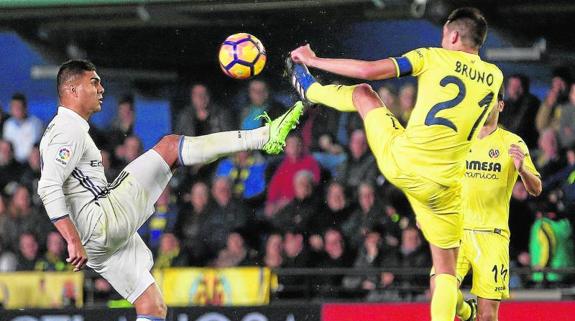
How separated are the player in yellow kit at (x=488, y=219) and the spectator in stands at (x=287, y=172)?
10.1ft

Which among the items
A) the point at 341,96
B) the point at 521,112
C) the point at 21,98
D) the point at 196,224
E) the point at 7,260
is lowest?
the point at 7,260

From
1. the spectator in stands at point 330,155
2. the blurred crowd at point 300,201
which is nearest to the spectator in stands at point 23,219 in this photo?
the blurred crowd at point 300,201

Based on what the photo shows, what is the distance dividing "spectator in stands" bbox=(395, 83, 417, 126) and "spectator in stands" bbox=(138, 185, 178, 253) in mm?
2618

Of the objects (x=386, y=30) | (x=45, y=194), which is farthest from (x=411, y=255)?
(x=45, y=194)

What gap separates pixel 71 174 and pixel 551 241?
513 centimetres

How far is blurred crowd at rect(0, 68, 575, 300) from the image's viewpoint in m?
11.4

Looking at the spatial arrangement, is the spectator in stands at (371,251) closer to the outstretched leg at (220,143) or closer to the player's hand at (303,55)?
the outstretched leg at (220,143)

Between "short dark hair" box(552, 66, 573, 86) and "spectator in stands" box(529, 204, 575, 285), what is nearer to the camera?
"spectator in stands" box(529, 204, 575, 285)

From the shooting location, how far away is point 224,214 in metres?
12.3

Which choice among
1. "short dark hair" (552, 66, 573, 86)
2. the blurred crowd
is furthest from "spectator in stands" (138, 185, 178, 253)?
"short dark hair" (552, 66, 573, 86)

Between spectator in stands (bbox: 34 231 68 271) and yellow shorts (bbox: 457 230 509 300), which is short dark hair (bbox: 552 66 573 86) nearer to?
yellow shorts (bbox: 457 230 509 300)

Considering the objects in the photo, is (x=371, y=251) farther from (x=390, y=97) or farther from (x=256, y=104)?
(x=256, y=104)

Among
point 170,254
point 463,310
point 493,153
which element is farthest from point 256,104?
point 463,310

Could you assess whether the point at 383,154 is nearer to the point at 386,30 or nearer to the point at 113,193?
the point at 113,193
